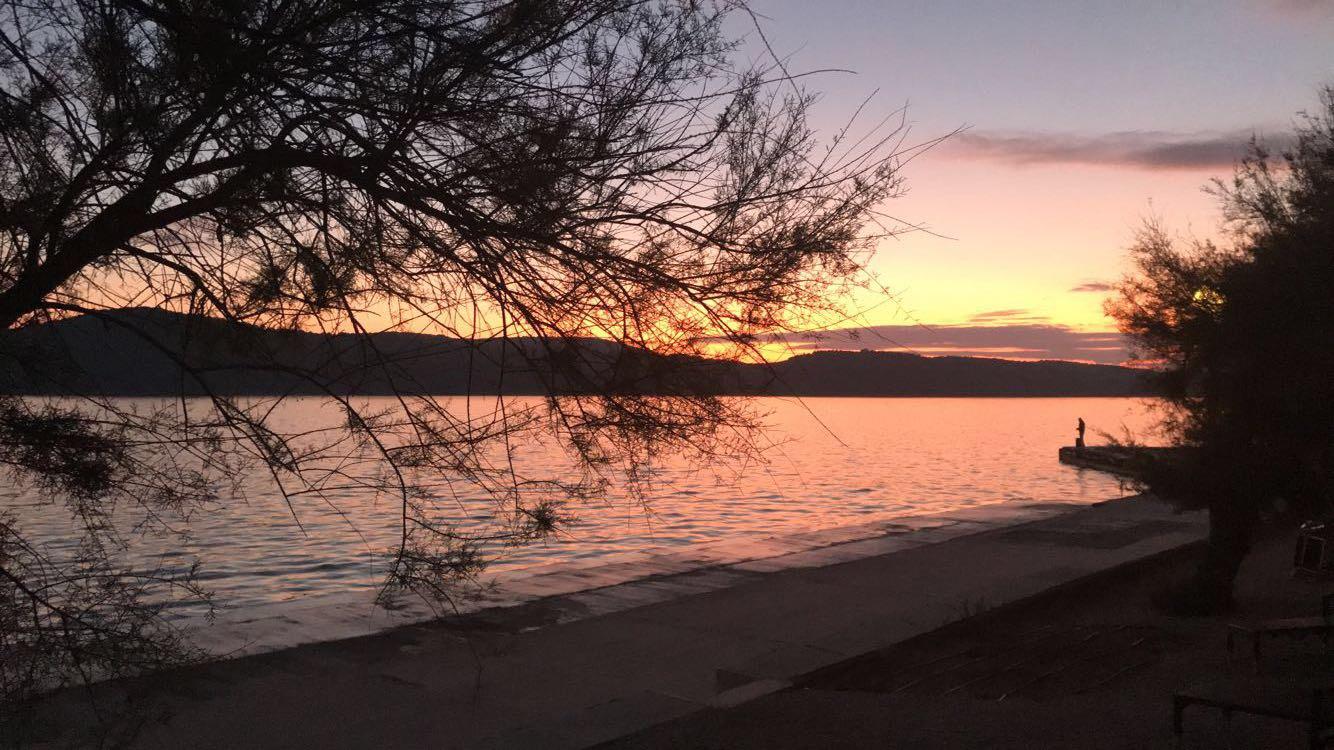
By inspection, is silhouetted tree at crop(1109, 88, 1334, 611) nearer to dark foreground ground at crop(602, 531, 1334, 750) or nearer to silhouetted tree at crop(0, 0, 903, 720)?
dark foreground ground at crop(602, 531, 1334, 750)

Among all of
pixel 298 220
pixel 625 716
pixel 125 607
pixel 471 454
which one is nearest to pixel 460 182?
pixel 298 220

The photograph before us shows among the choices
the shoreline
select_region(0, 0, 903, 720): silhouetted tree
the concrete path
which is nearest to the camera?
select_region(0, 0, 903, 720): silhouetted tree

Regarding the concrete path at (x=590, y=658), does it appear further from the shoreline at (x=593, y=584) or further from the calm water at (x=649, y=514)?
the calm water at (x=649, y=514)

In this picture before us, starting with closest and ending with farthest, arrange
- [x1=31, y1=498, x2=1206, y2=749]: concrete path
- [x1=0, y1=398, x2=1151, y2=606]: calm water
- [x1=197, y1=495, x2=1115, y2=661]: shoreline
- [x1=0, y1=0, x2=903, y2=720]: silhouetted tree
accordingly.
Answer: [x1=0, y1=0, x2=903, y2=720]: silhouetted tree < [x1=31, y1=498, x2=1206, y2=749]: concrete path < [x1=197, y1=495, x2=1115, y2=661]: shoreline < [x1=0, y1=398, x2=1151, y2=606]: calm water

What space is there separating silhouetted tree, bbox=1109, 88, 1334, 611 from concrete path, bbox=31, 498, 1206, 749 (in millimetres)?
1732

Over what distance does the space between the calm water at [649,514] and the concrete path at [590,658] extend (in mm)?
828

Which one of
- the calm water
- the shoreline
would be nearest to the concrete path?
the shoreline

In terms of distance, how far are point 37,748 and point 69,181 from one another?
118 inches

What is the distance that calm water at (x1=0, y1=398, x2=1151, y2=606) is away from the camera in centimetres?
1244

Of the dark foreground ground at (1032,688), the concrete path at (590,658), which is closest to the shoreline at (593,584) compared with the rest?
the concrete path at (590,658)

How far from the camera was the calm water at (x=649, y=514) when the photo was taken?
12.4 meters

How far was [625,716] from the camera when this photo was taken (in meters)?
5.96

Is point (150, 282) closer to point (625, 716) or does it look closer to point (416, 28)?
point (416, 28)

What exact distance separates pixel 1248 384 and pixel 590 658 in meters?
5.52
